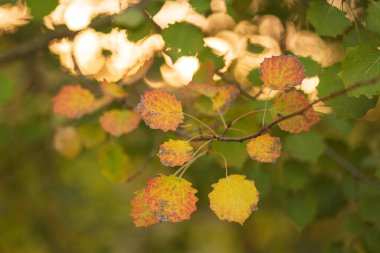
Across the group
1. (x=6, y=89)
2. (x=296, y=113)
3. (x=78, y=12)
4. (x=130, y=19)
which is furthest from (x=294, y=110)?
(x=6, y=89)

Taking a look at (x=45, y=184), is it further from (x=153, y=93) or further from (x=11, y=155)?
(x=153, y=93)

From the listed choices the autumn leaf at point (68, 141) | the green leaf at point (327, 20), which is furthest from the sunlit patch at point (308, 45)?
the autumn leaf at point (68, 141)

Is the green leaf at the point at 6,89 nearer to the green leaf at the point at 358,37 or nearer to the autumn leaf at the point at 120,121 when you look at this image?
the autumn leaf at the point at 120,121

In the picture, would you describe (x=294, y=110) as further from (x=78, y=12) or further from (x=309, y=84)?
(x=78, y=12)

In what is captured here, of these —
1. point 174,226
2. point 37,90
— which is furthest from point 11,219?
point 174,226

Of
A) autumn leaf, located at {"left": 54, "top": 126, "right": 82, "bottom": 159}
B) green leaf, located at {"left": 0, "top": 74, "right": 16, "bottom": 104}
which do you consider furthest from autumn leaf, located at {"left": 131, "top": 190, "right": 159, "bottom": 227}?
green leaf, located at {"left": 0, "top": 74, "right": 16, "bottom": 104}

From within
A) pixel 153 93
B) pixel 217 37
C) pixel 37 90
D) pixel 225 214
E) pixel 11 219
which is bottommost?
pixel 11 219
